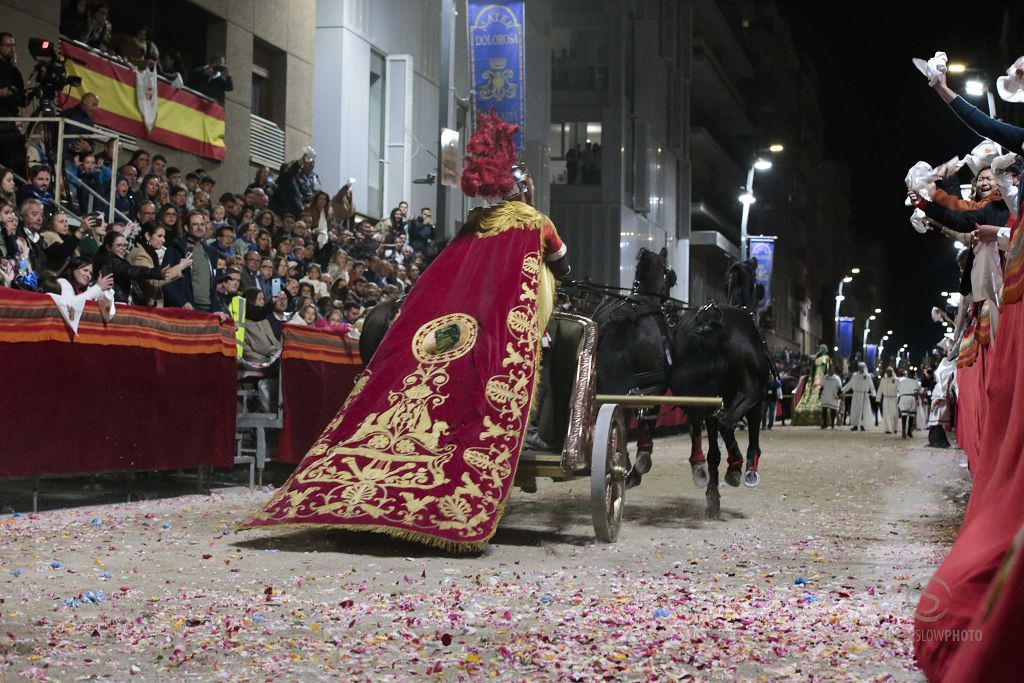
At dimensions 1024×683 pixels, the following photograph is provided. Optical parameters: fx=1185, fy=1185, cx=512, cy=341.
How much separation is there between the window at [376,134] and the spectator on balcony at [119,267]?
12658mm

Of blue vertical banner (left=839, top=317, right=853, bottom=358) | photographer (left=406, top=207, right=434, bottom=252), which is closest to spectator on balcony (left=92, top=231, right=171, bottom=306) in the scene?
photographer (left=406, top=207, right=434, bottom=252)

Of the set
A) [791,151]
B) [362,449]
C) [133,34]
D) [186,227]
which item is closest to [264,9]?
[133,34]

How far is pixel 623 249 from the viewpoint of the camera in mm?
37875

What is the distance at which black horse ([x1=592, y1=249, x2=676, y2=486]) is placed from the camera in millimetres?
11508

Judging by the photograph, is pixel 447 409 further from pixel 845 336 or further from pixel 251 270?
pixel 845 336

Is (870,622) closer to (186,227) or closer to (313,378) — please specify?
(313,378)

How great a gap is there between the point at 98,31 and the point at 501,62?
610cm

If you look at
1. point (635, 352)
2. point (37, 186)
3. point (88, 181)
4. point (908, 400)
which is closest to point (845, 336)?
point (908, 400)

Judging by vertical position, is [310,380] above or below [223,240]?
below

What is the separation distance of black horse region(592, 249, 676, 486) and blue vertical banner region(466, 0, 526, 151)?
7539 mm

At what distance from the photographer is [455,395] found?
8.81m

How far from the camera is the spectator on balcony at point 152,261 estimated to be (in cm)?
1289

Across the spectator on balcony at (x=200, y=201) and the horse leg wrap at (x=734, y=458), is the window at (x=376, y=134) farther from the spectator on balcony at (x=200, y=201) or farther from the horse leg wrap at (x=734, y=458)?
the horse leg wrap at (x=734, y=458)

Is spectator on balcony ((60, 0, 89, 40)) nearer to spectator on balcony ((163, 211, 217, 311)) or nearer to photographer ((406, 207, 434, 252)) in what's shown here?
spectator on balcony ((163, 211, 217, 311))
